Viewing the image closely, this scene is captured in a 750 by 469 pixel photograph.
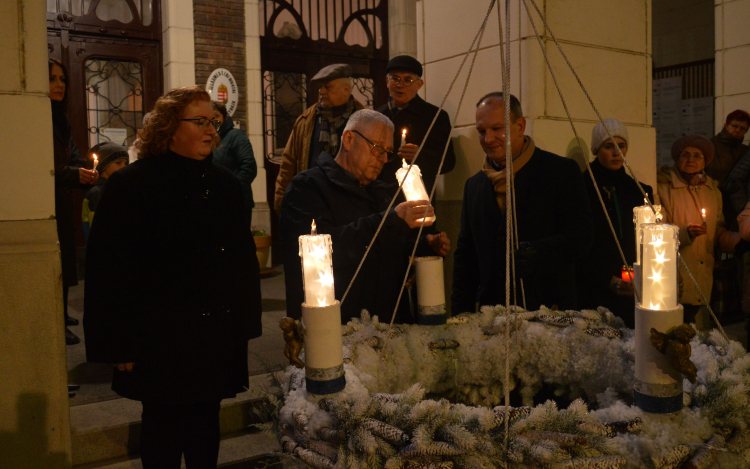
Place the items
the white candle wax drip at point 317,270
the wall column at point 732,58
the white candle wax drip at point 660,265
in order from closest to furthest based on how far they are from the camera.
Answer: the white candle wax drip at point 660,265 < the white candle wax drip at point 317,270 < the wall column at point 732,58

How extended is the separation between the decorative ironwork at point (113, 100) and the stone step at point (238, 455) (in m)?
5.39

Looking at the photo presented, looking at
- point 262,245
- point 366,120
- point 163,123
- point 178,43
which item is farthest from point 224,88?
point 163,123

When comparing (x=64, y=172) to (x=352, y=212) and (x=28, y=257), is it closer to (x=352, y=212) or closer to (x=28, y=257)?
(x=28, y=257)

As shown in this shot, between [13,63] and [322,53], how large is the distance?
672 cm

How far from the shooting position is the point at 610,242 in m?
3.47

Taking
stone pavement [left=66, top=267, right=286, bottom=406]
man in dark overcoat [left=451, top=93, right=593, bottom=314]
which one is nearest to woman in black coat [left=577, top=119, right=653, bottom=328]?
man in dark overcoat [left=451, top=93, right=593, bottom=314]

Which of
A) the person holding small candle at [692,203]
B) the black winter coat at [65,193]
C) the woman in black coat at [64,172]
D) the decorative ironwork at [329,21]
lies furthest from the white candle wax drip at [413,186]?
the decorative ironwork at [329,21]

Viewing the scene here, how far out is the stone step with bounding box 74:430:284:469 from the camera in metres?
3.05

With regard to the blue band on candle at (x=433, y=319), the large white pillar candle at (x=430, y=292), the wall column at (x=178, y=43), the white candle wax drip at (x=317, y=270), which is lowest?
the blue band on candle at (x=433, y=319)

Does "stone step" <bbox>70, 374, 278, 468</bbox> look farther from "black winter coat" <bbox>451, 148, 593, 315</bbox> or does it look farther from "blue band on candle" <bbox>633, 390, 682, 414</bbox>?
"blue band on candle" <bbox>633, 390, 682, 414</bbox>

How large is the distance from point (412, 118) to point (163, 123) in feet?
5.52

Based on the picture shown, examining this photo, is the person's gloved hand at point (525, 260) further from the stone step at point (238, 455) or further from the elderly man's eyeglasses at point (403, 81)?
the elderly man's eyeglasses at point (403, 81)

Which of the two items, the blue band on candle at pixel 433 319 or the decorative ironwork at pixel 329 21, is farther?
the decorative ironwork at pixel 329 21

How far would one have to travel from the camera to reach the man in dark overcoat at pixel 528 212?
2.61m
